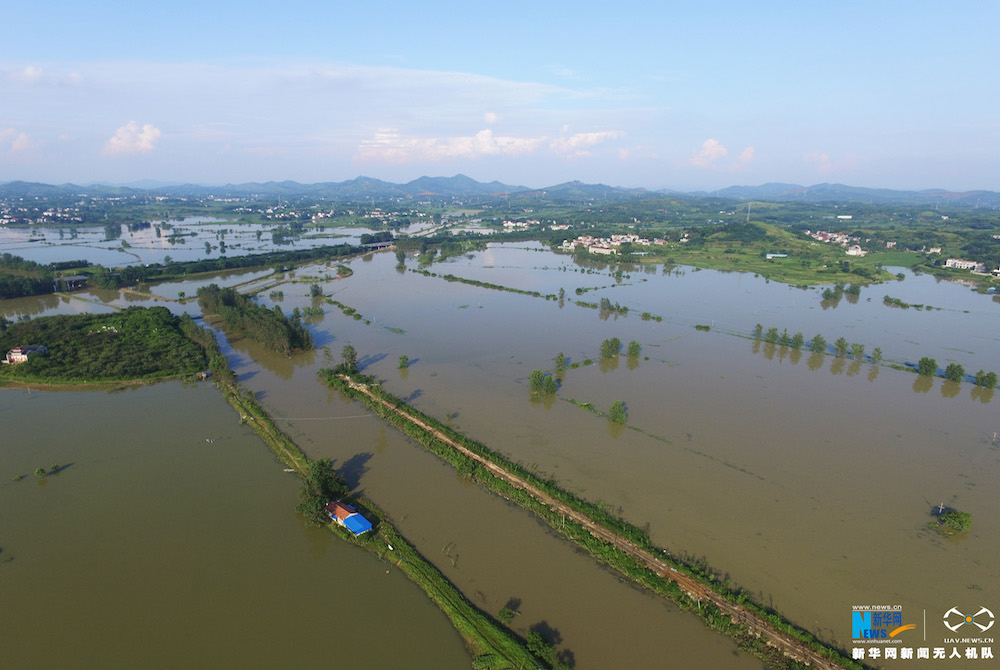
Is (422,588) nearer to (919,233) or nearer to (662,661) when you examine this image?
(662,661)

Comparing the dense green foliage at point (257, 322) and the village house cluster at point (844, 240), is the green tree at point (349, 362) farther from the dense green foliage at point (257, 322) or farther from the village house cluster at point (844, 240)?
the village house cluster at point (844, 240)

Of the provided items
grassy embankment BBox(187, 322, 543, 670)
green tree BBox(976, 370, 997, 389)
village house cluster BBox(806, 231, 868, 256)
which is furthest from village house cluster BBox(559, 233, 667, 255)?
grassy embankment BBox(187, 322, 543, 670)

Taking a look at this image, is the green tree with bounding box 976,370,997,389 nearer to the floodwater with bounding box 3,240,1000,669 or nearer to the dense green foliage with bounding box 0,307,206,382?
the floodwater with bounding box 3,240,1000,669

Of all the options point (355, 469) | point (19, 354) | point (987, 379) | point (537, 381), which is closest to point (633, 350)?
point (537, 381)

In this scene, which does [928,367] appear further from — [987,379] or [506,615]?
[506,615]

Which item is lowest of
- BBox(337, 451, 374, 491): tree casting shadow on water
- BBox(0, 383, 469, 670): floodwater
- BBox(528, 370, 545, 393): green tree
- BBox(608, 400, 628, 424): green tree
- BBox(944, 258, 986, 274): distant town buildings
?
BBox(0, 383, 469, 670): floodwater

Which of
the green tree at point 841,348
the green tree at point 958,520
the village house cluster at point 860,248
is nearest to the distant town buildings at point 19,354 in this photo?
the green tree at point 958,520
